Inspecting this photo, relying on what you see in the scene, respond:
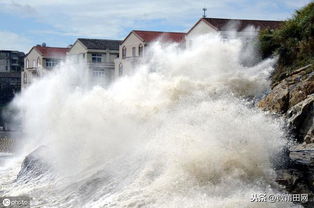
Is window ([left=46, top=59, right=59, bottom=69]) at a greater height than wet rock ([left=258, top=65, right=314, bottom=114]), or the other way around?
window ([left=46, top=59, right=59, bottom=69])

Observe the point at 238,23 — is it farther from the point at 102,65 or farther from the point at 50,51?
the point at 50,51

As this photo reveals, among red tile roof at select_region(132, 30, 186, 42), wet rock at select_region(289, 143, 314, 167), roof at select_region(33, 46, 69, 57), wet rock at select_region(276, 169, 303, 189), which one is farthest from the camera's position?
roof at select_region(33, 46, 69, 57)

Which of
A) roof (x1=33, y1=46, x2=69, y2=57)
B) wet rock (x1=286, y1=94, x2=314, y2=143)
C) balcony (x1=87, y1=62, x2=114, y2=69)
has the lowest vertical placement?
wet rock (x1=286, y1=94, x2=314, y2=143)

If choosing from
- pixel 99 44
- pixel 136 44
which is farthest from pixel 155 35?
pixel 99 44

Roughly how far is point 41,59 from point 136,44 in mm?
18662

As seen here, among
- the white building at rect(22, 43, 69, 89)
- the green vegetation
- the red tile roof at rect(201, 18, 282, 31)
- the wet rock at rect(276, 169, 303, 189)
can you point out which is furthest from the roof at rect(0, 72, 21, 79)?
the wet rock at rect(276, 169, 303, 189)

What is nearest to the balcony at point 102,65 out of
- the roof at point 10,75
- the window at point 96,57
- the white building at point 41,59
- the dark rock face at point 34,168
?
the window at point 96,57

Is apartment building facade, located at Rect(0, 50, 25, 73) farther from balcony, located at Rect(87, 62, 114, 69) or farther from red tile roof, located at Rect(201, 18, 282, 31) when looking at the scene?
red tile roof, located at Rect(201, 18, 282, 31)

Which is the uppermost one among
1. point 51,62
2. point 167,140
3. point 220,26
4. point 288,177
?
point 220,26

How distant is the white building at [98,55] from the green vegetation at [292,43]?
31.9 m

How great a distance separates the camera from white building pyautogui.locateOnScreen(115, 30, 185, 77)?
154 ft

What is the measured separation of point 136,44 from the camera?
48281 mm

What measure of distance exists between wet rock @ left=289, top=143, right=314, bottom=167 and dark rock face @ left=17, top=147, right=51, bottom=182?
8.48 meters

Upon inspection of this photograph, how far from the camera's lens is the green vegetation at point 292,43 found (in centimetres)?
2012
